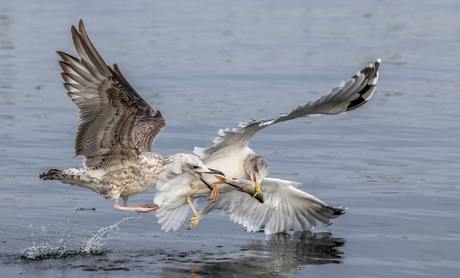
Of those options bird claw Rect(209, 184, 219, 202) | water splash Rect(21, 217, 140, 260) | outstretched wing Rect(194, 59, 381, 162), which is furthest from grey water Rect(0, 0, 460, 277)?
outstretched wing Rect(194, 59, 381, 162)

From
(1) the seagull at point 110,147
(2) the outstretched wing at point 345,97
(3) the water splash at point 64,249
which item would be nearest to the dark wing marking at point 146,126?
(1) the seagull at point 110,147

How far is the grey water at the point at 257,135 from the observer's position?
783cm

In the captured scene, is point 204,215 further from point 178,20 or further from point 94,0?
point 94,0

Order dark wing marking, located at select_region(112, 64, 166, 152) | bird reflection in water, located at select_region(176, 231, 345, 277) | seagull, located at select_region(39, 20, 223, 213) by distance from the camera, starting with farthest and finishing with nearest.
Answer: dark wing marking, located at select_region(112, 64, 166, 152), bird reflection in water, located at select_region(176, 231, 345, 277), seagull, located at select_region(39, 20, 223, 213)

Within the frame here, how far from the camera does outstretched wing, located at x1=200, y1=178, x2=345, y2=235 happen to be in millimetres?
8844

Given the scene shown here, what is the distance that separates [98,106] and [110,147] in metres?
0.74

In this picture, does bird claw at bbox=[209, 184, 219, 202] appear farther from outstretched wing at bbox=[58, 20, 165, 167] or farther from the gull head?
outstretched wing at bbox=[58, 20, 165, 167]

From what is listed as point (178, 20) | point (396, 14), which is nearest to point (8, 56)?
point (178, 20)

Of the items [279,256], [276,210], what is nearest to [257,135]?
[276,210]

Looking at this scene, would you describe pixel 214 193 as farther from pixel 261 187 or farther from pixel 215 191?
pixel 261 187

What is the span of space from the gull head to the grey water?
2.49 ft

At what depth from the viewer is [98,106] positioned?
7.43m

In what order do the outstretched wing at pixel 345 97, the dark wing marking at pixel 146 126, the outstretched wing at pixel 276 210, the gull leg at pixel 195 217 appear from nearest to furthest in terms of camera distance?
the outstretched wing at pixel 345 97, the gull leg at pixel 195 217, the outstretched wing at pixel 276 210, the dark wing marking at pixel 146 126

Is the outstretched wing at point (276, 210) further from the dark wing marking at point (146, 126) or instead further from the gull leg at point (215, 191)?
the dark wing marking at point (146, 126)
